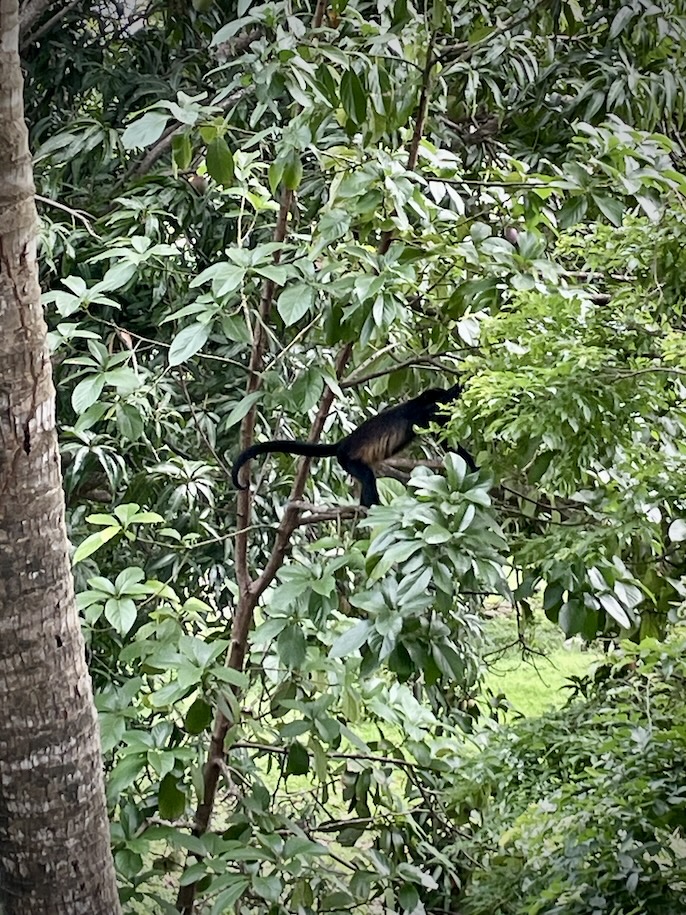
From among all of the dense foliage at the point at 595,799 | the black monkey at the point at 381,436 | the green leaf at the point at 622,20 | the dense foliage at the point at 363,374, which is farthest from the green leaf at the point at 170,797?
the green leaf at the point at 622,20

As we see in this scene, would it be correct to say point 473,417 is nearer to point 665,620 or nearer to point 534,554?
point 534,554

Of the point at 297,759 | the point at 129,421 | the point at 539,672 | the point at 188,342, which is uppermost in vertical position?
the point at 188,342

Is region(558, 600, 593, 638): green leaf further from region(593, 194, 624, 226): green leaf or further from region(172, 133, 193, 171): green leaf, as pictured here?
region(172, 133, 193, 171): green leaf

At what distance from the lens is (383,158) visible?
45.4 inches

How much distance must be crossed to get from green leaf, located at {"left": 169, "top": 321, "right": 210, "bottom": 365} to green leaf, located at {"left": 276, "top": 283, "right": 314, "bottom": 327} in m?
0.11

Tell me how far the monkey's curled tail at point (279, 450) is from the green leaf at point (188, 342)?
0.81 ft

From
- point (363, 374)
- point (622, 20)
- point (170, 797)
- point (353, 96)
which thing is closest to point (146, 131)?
point (353, 96)

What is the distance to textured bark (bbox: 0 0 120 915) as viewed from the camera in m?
0.90

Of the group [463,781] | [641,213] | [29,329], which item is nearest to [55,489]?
[29,329]

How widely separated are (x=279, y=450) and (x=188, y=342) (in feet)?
1.14

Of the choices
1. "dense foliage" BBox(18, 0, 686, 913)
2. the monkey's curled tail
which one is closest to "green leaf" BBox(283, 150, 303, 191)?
"dense foliage" BBox(18, 0, 686, 913)

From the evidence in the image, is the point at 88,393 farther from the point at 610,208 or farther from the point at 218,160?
the point at 610,208

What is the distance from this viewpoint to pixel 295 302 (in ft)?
3.91

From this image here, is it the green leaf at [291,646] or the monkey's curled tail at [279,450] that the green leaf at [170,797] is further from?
the monkey's curled tail at [279,450]
